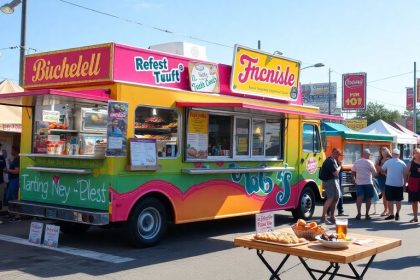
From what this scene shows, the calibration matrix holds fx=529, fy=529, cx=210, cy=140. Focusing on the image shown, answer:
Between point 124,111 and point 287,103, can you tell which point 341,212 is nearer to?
point 287,103

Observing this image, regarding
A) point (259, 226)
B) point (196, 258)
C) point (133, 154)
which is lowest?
point (196, 258)

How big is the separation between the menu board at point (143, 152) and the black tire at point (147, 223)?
63 cm

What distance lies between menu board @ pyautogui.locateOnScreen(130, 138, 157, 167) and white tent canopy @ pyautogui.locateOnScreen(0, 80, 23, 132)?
18.5 feet

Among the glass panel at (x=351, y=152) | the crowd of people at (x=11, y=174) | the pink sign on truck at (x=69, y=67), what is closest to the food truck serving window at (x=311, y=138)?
the glass panel at (x=351, y=152)

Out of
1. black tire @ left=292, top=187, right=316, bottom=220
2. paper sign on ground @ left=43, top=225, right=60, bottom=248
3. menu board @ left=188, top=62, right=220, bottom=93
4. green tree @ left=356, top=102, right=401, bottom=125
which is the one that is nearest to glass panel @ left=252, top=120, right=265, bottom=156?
menu board @ left=188, top=62, right=220, bottom=93

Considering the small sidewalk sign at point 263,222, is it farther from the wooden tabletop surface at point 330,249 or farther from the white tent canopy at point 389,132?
the white tent canopy at point 389,132

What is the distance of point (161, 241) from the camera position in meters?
9.17

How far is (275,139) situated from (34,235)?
5247 mm

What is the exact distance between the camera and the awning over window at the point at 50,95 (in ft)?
24.4

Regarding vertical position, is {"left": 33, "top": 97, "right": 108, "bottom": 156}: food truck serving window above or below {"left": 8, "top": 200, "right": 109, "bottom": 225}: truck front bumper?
above

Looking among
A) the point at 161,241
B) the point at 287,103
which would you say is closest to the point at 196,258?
the point at 161,241

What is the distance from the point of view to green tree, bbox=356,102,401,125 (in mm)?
75938

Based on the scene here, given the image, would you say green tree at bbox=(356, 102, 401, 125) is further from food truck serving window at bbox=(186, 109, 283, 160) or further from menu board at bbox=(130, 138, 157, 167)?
menu board at bbox=(130, 138, 157, 167)

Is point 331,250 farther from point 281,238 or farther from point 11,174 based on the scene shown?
point 11,174
